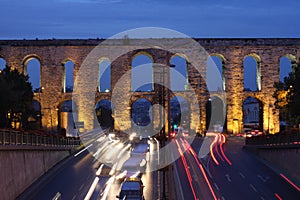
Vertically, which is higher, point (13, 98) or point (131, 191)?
point (13, 98)

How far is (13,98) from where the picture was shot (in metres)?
58.0

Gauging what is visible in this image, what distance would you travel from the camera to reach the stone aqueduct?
8631 centimetres

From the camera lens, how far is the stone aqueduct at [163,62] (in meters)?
86.3

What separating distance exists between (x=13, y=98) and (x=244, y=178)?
23978 millimetres

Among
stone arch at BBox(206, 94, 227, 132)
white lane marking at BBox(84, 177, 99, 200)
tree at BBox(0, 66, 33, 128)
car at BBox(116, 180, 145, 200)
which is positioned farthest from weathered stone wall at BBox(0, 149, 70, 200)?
stone arch at BBox(206, 94, 227, 132)

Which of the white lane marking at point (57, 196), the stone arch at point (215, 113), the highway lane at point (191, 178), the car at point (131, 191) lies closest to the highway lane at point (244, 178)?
the highway lane at point (191, 178)

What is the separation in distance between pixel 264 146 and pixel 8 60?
143ft

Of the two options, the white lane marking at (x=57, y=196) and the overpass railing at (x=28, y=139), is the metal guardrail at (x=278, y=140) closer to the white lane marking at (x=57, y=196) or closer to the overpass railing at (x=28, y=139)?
the white lane marking at (x=57, y=196)

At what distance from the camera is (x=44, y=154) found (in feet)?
147

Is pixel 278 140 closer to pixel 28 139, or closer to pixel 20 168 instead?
pixel 28 139

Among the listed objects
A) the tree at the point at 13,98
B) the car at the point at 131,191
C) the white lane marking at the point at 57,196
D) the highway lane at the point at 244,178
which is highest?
the tree at the point at 13,98

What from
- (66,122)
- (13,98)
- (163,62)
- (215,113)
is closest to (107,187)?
(13,98)

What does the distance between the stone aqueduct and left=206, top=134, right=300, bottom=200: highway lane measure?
81.2 feet

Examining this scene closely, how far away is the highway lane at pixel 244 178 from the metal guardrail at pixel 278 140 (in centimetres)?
143
